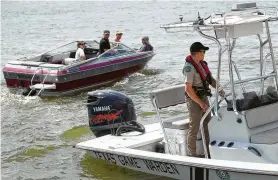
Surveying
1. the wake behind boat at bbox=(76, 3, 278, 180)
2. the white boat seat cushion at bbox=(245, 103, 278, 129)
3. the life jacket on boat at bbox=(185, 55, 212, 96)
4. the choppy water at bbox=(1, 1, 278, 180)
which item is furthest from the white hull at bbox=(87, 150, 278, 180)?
the life jacket on boat at bbox=(185, 55, 212, 96)

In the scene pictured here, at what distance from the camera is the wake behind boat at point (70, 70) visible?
560 inches

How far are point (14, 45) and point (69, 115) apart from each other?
15418mm

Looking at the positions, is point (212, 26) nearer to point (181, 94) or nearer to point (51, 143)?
point (181, 94)

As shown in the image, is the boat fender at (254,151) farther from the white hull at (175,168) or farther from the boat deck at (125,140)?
the boat deck at (125,140)

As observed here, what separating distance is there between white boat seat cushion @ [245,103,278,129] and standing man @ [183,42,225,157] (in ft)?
1.52

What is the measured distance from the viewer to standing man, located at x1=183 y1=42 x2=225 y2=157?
701 cm

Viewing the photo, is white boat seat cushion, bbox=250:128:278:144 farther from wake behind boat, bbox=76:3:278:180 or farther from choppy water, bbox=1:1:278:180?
choppy water, bbox=1:1:278:180

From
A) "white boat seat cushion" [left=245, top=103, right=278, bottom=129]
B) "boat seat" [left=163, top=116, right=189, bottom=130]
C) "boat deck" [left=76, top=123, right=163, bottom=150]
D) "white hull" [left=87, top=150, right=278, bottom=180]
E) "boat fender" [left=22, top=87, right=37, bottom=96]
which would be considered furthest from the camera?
"boat fender" [left=22, top=87, right=37, bottom=96]

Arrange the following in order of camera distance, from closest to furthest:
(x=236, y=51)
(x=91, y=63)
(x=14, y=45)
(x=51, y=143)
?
(x=51, y=143)
(x=91, y=63)
(x=236, y=51)
(x=14, y=45)

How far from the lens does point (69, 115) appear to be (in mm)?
12859

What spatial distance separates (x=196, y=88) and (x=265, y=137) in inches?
42.7

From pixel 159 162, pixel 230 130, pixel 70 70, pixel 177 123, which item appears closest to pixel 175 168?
pixel 159 162

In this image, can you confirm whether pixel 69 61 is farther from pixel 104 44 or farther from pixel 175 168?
pixel 175 168

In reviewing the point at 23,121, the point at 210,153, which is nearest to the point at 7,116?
the point at 23,121
